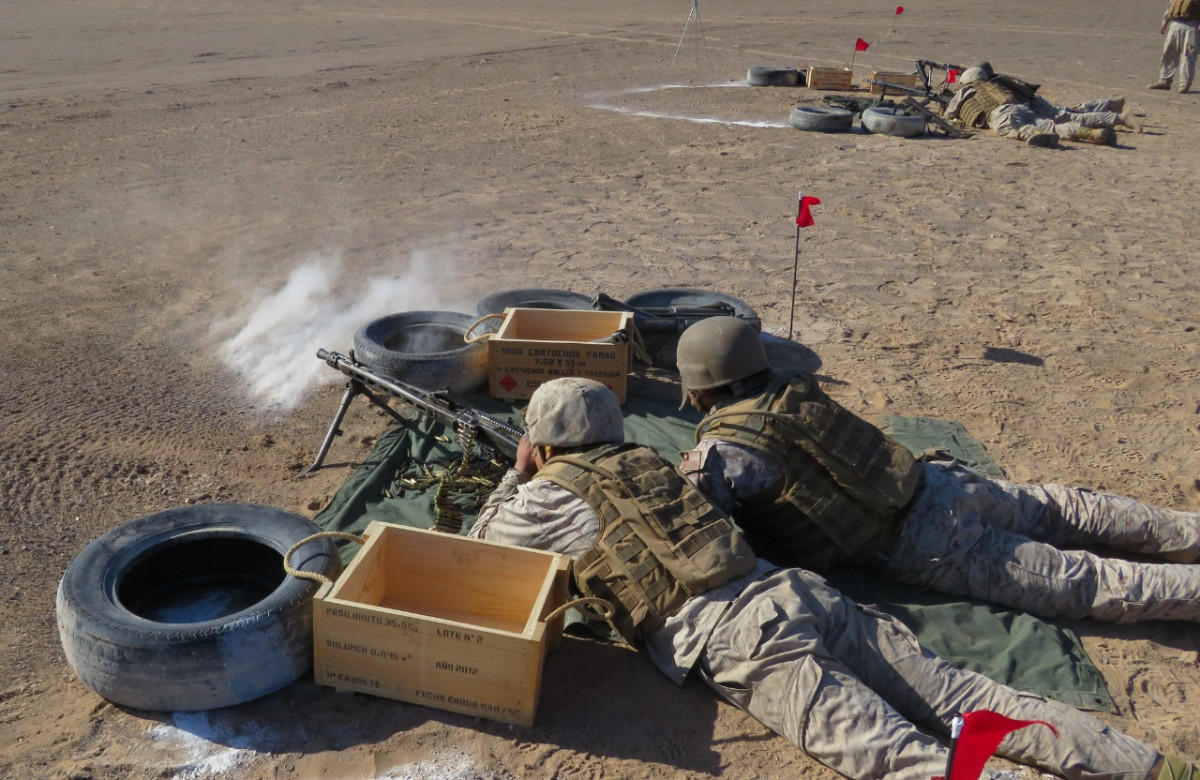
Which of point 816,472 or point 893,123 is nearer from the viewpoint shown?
point 816,472

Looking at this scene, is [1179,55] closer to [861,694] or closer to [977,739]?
[861,694]

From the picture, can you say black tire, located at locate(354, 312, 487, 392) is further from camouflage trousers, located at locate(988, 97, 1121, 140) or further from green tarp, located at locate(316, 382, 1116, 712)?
camouflage trousers, located at locate(988, 97, 1121, 140)

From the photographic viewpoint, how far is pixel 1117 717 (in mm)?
4012

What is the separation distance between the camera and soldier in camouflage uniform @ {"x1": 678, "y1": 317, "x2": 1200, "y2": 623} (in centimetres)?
441

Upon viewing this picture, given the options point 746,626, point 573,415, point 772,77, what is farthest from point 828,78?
point 746,626

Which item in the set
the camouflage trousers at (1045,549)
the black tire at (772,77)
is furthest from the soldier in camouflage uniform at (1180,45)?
the camouflage trousers at (1045,549)

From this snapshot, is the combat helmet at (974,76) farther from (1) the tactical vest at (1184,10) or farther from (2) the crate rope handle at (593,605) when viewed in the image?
(2) the crate rope handle at (593,605)

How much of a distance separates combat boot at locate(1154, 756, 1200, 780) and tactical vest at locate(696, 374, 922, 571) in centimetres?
143

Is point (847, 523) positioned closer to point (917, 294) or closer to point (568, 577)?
point (568, 577)

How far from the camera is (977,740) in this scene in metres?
2.56

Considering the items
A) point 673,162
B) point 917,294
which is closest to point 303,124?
point 673,162

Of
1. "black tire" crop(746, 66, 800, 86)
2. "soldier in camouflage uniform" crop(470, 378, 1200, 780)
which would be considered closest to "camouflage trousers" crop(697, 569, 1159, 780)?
"soldier in camouflage uniform" crop(470, 378, 1200, 780)

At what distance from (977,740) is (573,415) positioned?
207cm

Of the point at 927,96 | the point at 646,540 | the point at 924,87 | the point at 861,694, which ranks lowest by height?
the point at 861,694
